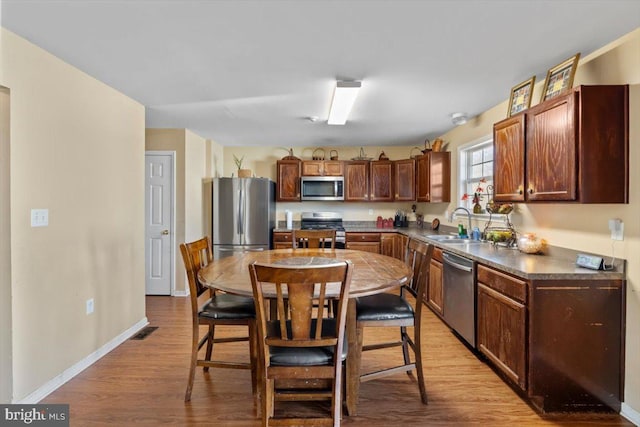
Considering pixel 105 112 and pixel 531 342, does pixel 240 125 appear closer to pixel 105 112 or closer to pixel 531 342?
pixel 105 112

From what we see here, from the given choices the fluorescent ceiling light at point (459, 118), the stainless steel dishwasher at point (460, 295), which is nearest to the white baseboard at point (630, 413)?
the stainless steel dishwasher at point (460, 295)

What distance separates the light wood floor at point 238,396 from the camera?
2.05 meters

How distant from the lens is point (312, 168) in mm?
5695

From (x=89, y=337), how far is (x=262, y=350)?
1.84 m

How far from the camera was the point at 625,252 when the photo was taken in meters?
2.08

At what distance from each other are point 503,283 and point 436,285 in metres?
1.41

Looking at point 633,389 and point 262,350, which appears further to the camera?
point 633,389

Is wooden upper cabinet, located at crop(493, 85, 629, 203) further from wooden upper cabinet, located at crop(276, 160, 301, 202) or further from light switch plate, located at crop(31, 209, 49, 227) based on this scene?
wooden upper cabinet, located at crop(276, 160, 301, 202)

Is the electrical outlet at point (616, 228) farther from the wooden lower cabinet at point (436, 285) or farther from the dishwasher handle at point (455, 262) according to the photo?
the wooden lower cabinet at point (436, 285)

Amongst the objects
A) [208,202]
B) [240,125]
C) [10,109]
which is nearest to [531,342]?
[10,109]

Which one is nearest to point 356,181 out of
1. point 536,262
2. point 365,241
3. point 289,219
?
point 365,241

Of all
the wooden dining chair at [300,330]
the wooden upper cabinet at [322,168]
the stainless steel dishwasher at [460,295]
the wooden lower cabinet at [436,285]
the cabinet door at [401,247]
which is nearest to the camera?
the wooden dining chair at [300,330]

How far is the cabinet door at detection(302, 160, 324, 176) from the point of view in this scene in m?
5.68

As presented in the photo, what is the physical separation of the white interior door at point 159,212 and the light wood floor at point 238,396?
1.78 metres
